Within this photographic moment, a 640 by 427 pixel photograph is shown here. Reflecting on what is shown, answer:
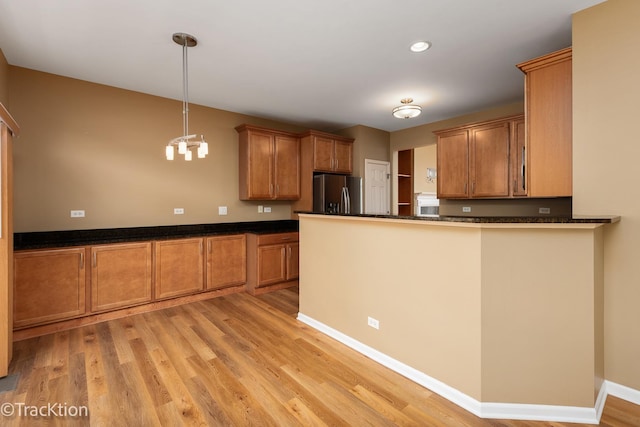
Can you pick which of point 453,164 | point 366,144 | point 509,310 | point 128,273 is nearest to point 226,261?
point 128,273

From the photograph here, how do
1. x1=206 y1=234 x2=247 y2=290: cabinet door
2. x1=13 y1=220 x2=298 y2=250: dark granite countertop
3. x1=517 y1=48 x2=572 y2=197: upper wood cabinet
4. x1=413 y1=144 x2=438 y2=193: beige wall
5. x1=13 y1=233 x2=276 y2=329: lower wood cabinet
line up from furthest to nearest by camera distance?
x1=413 y1=144 x2=438 y2=193: beige wall → x1=206 y1=234 x2=247 y2=290: cabinet door → x1=13 y1=220 x2=298 y2=250: dark granite countertop → x1=13 y1=233 x2=276 y2=329: lower wood cabinet → x1=517 y1=48 x2=572 y2=197: upper wood cabinet

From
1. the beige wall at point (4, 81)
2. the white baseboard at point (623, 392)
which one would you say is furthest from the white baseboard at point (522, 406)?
the beige wall at point (4, 81)

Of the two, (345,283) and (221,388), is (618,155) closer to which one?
(345,283)

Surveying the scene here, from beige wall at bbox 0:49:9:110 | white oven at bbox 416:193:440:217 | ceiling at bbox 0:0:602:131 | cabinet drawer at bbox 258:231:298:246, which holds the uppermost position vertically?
ceiling at bbox 0:0:602:131

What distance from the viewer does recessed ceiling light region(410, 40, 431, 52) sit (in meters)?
2.73

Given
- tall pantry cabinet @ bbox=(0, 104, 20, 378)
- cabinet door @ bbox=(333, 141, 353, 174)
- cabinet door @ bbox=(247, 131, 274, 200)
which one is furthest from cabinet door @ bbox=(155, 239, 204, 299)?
cabinet door @ bbox=(333, 141, 353, 174)

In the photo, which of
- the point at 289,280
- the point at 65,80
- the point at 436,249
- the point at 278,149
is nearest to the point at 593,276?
the point at 436,249

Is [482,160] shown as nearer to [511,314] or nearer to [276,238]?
[511,314]

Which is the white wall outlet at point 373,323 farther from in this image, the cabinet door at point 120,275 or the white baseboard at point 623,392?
the cabinet door at point 120,275

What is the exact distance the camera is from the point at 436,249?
2.11m

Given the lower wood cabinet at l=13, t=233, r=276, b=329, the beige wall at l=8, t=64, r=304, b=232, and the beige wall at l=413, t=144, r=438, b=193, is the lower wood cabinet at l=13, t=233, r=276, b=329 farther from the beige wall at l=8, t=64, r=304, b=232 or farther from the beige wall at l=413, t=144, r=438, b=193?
the beige wall at l=413, t=144, r=438, b=193

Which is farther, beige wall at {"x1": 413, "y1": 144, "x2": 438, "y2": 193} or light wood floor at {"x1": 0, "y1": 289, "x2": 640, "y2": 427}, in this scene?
beige wall at {"x1": 413, "y1": 144, "x2": 438, "y2": 193}

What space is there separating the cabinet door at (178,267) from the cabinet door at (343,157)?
2642mm

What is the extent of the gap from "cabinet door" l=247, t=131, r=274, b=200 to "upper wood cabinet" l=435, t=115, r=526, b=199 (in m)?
2.64
